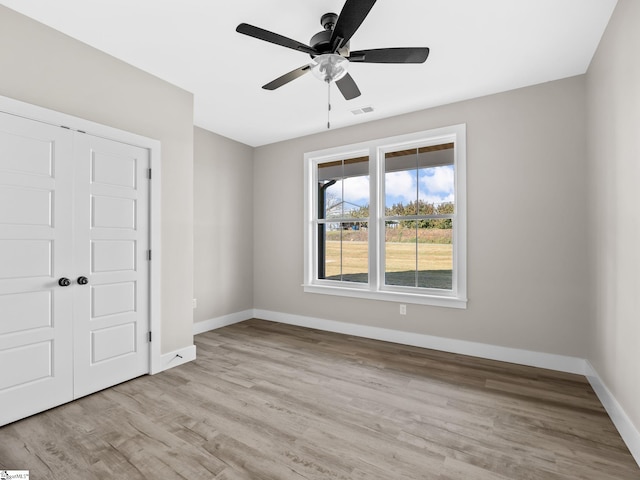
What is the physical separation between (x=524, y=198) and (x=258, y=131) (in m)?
3.42

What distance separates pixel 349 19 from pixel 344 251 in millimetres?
3145

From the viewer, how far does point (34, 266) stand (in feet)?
7.50

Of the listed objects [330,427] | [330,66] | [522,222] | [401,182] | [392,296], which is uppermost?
[330,66]

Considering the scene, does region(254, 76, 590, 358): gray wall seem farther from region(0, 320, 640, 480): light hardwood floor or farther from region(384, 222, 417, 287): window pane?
region(0, 320, 640, 480): light hardwood floor

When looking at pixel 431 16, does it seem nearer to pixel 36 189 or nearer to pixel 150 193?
pixel 150 193

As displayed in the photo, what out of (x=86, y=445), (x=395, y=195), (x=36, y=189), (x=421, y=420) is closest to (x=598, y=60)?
(x=395, y=195)

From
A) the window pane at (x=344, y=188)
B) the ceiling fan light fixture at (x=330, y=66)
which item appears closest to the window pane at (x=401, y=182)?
the window pane at (x=344, y=188)

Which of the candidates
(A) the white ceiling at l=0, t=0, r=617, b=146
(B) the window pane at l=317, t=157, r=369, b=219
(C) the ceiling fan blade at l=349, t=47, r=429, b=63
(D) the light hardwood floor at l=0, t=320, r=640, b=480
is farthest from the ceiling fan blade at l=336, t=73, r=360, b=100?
(D) the light hardwood floor at l=0, t=320, r=640, b=480

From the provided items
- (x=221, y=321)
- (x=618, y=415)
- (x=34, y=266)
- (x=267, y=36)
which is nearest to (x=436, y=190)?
(x=618, y=415)

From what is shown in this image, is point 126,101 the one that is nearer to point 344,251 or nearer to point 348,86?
point 348,86

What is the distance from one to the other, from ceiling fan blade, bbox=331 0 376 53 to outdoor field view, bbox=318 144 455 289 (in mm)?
2269

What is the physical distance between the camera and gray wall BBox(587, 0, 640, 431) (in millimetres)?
1876

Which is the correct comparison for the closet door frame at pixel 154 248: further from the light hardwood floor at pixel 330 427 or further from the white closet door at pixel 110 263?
the light hardwood floor at pixel 330 427

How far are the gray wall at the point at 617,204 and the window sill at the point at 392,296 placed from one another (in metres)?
1.22
